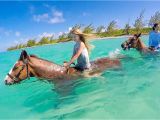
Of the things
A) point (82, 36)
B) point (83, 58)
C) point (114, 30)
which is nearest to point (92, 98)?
point (83, 58)

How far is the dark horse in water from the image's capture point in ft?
23.1

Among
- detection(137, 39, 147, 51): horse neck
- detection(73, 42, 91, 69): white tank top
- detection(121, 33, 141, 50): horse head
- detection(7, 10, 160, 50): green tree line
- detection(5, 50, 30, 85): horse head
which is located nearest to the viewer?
detection(5, 50, 30, 85): horse head

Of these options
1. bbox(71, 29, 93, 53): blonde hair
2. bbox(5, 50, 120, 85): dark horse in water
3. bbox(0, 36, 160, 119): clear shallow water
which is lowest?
bbox(0, 36, 160, 119): clear shallow water

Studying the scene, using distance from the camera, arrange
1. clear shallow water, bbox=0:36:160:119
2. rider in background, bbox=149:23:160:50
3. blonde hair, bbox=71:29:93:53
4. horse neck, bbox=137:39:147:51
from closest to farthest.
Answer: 1. clear shallow water, bbox=0:36:160:119
2. blonde hair, bbox=71:29:93:53
3. horse neck, bbox=137:39:147:51
4. rider in background, bbox=149:23:160:50

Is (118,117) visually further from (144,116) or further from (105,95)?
(105,95)

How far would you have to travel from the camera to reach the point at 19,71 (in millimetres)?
7055

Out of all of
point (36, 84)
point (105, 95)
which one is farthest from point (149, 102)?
point (36, 84)

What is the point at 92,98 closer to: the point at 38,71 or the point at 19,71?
the point at 38,71

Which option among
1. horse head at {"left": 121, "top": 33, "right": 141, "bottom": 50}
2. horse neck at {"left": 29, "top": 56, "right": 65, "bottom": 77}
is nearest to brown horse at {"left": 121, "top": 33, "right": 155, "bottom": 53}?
horse head at {"left": 121, "top": 33, "right": 141, "bottom": 50}

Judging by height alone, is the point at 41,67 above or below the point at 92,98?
above

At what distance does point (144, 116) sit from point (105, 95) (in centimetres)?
194

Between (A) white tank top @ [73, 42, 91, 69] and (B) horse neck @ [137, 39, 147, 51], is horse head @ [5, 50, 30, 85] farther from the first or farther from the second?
(B) horse neck @ [137, 39, 147, 51]

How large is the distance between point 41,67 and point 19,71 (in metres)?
0.60

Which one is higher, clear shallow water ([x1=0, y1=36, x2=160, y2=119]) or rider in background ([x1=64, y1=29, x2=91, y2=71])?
rider in background ([x1=64, y1=29, x2=91, y2=71])
